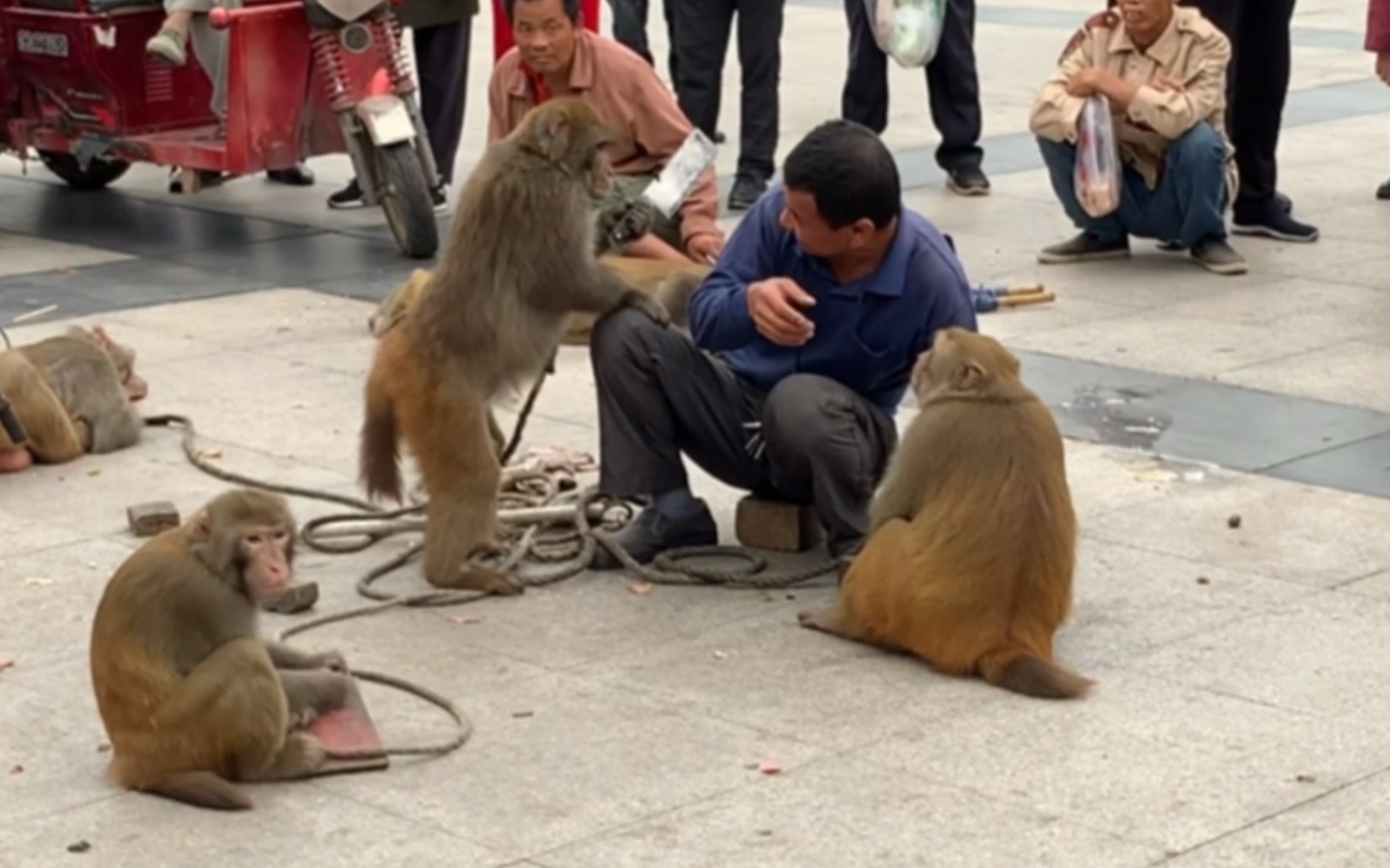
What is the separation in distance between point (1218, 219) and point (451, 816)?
5744mm

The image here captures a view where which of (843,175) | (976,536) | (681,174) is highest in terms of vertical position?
(843,175)

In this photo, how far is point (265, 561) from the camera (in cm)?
458

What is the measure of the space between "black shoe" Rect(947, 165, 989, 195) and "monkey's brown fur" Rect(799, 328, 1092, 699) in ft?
19.5

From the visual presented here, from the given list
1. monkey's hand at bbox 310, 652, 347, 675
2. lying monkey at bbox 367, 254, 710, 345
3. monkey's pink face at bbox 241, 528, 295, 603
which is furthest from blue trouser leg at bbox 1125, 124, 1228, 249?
monkey's pink face at bbox 241, 528, 295, 603

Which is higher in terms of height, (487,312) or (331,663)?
(487,312)

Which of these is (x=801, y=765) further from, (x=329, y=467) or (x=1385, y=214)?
(x=1385, y=214)

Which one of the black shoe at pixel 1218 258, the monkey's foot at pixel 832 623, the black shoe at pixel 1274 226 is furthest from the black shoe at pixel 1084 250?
the monkey's foot at pixel 832 623

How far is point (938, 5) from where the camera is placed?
1060 centimetres

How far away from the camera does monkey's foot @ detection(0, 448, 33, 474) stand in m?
7.09

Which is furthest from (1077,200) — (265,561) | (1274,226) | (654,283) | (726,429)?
(265,561)

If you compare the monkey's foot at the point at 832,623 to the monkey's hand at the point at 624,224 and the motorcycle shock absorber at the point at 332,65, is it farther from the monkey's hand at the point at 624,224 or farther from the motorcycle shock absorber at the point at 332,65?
the motorcycle shock absorber at the point at 332,65

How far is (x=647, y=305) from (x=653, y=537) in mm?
568

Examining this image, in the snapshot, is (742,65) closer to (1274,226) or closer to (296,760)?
(1274,226)

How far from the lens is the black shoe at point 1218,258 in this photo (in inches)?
382
